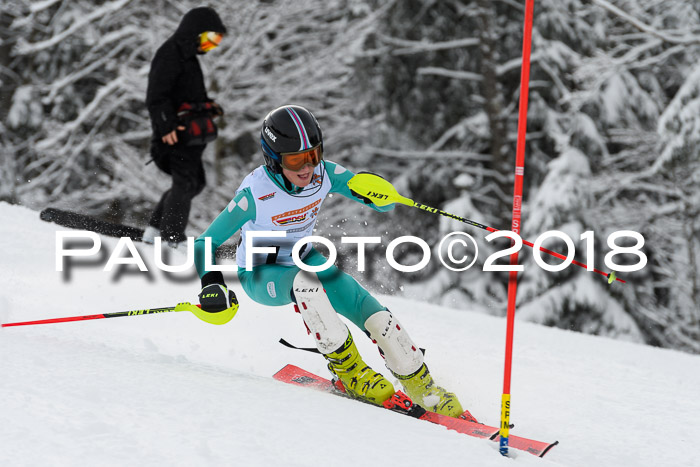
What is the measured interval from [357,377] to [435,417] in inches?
16.9

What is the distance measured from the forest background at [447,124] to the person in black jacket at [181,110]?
16.3 ft

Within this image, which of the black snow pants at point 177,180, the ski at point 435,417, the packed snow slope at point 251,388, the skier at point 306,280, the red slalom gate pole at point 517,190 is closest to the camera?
the packed snow slope at point 251,388

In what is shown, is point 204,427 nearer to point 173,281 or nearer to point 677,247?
point 173,281

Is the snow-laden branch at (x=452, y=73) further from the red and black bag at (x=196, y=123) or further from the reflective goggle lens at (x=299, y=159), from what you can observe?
the reflective goggle lens at (x=299, y=159)

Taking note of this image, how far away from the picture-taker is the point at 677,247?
12680 mm

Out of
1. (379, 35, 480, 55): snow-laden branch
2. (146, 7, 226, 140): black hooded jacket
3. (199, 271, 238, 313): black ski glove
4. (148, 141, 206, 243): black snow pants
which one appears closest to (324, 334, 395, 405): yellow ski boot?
(199, 271, 238, 313): black ski glove

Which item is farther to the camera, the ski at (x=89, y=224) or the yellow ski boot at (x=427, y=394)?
the ski at (x=89, y=224)

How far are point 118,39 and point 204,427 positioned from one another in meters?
13.8

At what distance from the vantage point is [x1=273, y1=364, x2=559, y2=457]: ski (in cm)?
316

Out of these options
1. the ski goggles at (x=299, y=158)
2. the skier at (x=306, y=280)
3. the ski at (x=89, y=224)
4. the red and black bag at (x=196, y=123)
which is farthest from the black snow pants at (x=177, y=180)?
the ski goggles at (x=299, y=158)

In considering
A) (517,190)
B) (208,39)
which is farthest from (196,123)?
(517,190)

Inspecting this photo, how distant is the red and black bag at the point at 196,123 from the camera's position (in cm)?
578

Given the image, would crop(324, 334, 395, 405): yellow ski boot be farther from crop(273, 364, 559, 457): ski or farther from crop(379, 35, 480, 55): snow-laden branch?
crop(379, 35, 480, 55): snow-laden branch

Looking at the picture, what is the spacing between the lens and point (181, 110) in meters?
5.81
